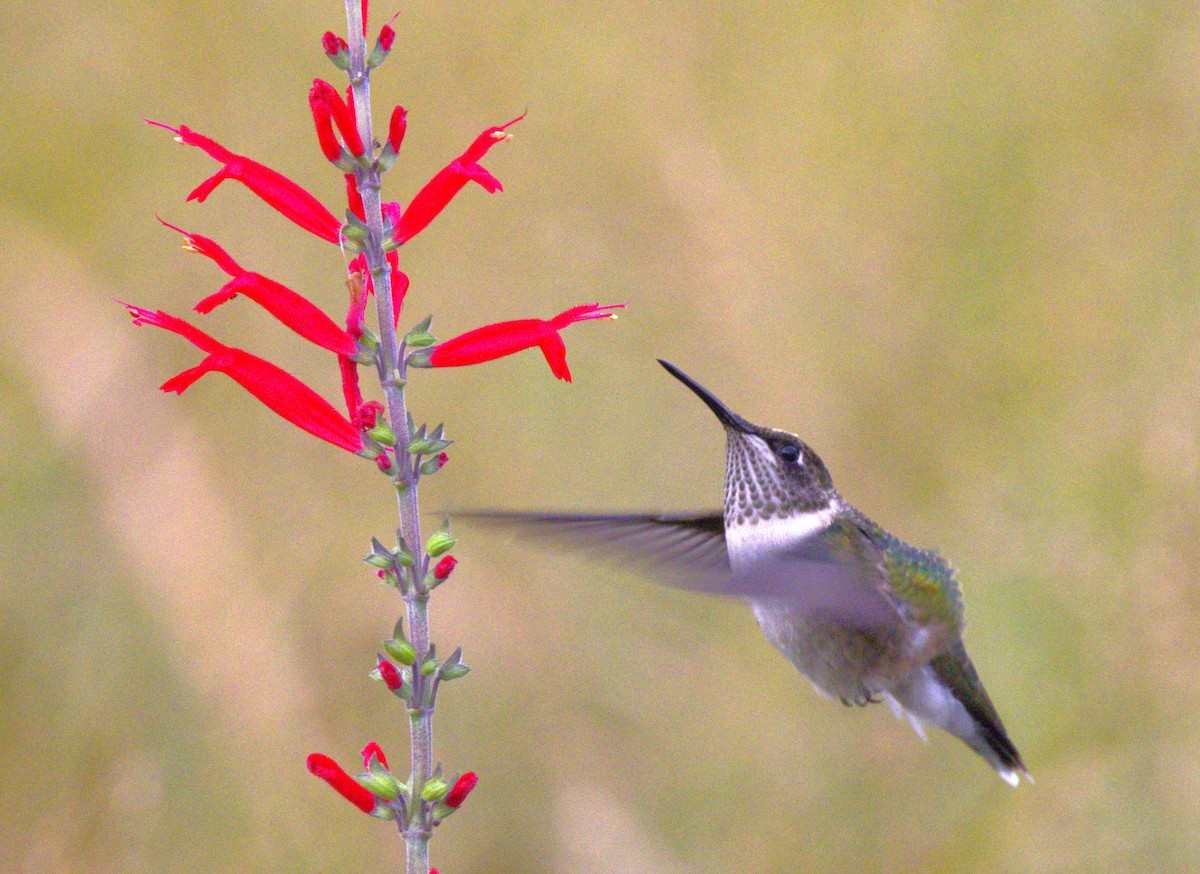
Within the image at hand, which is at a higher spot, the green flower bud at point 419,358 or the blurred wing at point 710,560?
the green flower bud at point 419,358

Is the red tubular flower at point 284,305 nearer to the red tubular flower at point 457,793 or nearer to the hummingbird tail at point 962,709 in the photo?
the red tubular flower at point 457,793

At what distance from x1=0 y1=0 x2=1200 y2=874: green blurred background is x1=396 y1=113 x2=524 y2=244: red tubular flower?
1536 millimetres

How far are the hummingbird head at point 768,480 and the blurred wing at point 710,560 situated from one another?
79 millimetres

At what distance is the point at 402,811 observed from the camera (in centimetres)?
177

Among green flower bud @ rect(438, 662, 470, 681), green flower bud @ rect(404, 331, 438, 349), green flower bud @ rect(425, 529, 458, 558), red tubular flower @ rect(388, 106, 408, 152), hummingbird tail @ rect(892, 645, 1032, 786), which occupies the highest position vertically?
red tubular flower @ rect(388, 106, 408, 152)

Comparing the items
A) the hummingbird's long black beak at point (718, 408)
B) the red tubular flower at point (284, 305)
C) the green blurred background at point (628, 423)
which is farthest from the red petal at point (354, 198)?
the green blurred background at point (628, 423)

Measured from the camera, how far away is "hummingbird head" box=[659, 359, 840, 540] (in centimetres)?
260

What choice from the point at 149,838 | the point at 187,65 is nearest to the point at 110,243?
the point at 187,65

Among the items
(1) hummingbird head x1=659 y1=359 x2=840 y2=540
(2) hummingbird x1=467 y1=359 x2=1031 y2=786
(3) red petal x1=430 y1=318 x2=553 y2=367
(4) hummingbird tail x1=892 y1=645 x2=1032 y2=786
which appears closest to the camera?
(3) red petal x1=430 y1=318 x2=553 y2=367

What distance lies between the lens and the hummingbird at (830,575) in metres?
2.35

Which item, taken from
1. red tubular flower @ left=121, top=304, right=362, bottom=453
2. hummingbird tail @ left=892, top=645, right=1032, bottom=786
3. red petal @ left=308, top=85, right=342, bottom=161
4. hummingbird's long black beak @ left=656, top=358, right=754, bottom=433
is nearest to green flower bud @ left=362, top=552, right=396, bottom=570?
red tubular flower @ left=121, top=304, right=362, bottom=453

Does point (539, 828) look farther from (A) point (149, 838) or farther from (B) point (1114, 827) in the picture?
(B) point (1114, 827)

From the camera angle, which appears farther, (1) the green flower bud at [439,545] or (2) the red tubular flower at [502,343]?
(2) the red tubular flower at [502,343]

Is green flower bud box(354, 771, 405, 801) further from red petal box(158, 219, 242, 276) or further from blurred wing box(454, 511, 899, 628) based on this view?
red petal box(158, 219, 242, 276)
